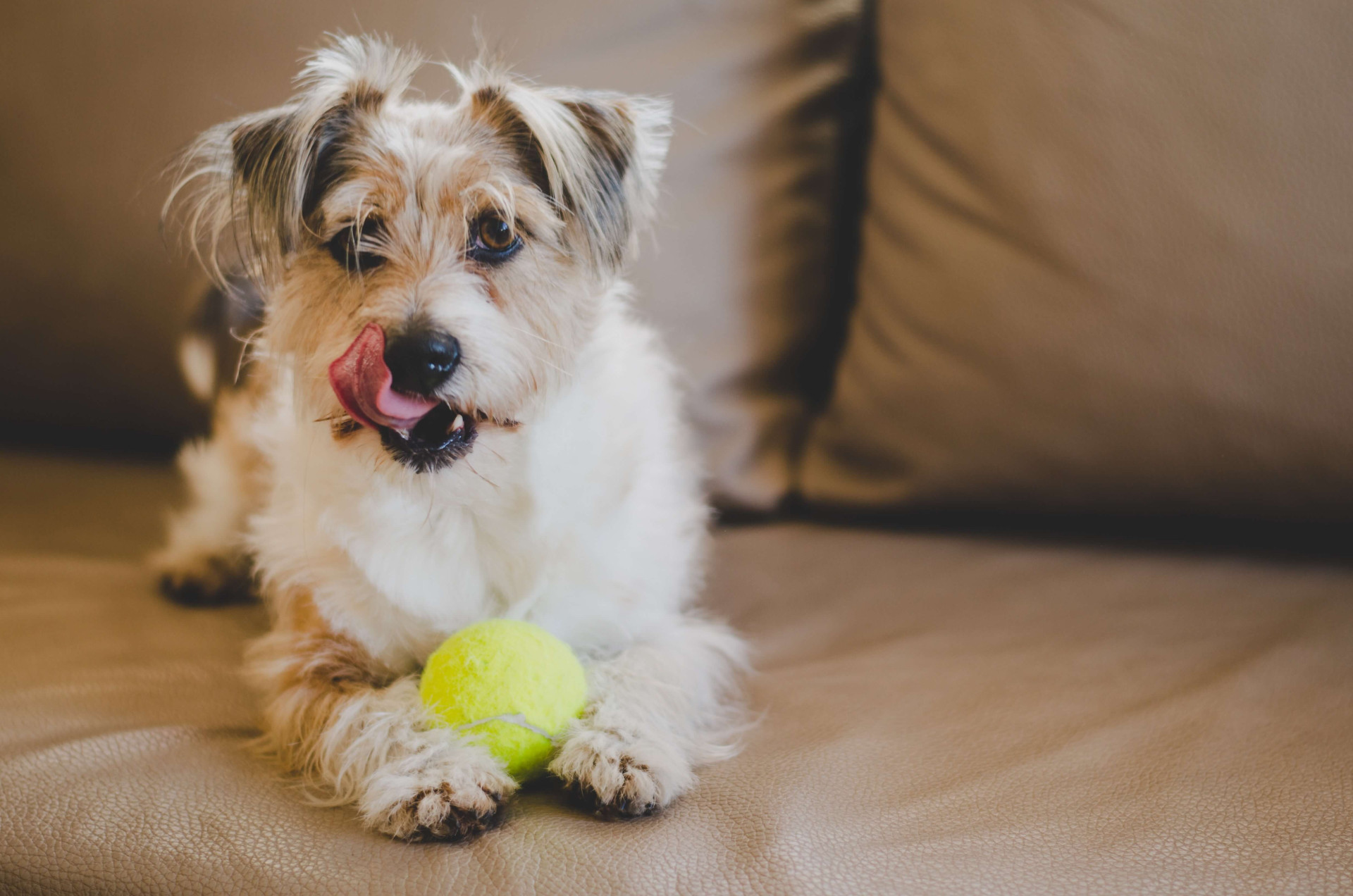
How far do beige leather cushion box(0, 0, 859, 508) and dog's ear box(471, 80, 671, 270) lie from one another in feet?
1.22

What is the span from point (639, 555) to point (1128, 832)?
72 centimetres

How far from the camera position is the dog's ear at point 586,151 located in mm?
1304

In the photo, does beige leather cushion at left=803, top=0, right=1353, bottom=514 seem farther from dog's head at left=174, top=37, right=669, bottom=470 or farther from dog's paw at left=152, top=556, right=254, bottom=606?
dog's paw at left=152, top=556, right=254, bottom=606

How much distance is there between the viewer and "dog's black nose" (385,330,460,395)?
1148mm

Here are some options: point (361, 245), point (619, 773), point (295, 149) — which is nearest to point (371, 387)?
point (361, 245)

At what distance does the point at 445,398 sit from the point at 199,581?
751mm

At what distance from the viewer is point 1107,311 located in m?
1.54

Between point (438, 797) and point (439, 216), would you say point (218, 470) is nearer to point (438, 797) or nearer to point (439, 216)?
point (439, 216)

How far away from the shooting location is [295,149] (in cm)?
128

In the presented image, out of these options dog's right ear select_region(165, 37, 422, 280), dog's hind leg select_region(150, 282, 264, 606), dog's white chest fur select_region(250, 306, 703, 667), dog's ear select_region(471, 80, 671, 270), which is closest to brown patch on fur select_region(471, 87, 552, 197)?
dog's ear select_region(471, 80, 671, 270)

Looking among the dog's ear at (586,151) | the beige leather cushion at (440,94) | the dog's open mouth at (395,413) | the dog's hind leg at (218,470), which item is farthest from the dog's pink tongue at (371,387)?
the beige leather cushion at (440,94)

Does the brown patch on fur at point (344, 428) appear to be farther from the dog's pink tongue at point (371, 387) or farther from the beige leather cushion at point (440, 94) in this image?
the beige leather cushion at point (440, 94)

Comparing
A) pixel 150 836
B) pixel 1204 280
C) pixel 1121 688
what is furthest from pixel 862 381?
pixel 150 836

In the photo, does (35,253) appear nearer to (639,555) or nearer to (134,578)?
(134,578)
